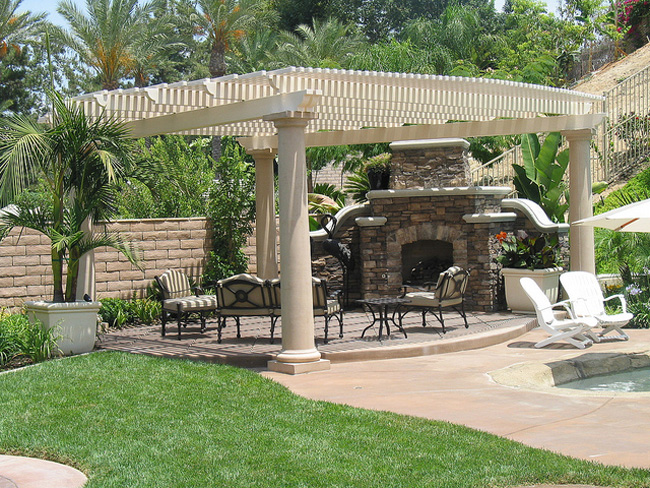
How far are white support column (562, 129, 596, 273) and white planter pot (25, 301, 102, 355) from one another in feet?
25.0

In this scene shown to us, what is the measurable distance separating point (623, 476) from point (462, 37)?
39643 millimetres

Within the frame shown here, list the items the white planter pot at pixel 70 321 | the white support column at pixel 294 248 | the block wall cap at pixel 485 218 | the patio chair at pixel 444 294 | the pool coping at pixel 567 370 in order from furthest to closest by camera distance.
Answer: the block wall cap at pixel 485 218 → the patio chair at pixel 444 294 → the white planter pot at pixel 70 321 → the white support column at pixel 294 248 → the pool coping at pixel 567 370

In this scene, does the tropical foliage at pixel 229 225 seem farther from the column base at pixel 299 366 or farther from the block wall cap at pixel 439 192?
the column base at pixel 299 366

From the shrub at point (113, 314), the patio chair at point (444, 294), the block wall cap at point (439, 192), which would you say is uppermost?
the block wall cap at point (439, 192)

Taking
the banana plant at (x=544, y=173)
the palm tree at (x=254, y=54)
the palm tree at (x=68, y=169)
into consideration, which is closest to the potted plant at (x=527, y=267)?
the banana plant at (x=544, y=173)

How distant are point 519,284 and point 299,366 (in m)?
5.99

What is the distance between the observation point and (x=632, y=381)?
8883 millimetres

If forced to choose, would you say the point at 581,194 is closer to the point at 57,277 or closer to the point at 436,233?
the point at 436,233

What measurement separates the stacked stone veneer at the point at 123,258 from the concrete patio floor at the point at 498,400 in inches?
205

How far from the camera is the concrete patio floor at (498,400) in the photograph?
5957mm

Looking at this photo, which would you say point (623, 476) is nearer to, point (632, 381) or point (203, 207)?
point (632, 381)

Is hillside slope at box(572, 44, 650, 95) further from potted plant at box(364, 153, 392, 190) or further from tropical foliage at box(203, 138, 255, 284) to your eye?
tropical foliage at box(203, 138, 255, 284)

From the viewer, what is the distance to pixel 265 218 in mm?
14664

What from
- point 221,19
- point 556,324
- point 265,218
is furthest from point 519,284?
point 221,19
